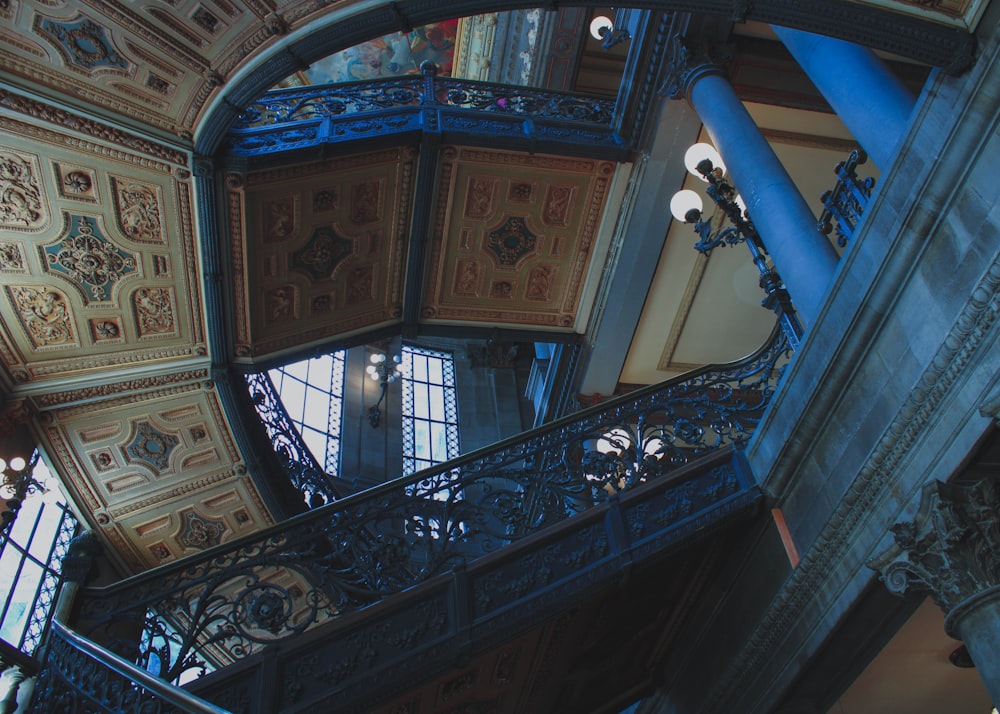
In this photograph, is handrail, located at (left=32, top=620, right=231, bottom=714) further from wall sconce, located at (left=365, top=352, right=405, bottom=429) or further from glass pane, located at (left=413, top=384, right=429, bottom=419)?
glass pane, located at (left=413, top=384, right=429, bottom=419)

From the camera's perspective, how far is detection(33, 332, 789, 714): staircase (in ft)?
13.9

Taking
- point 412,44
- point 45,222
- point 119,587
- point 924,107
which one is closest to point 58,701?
point 119,587

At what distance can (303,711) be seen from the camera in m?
4.07

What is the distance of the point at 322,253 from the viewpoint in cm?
A: 793

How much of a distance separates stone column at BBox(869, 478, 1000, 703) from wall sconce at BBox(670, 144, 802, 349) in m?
1.84

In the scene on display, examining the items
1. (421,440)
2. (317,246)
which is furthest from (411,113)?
(421,440)

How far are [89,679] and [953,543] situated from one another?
436cm

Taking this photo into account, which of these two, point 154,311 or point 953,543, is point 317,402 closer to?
point 154,311

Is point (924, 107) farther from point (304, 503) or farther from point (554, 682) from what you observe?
point (304, 503)

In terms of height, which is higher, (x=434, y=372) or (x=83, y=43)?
(x=434, y=372)

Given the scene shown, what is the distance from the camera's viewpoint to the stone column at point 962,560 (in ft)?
10.9

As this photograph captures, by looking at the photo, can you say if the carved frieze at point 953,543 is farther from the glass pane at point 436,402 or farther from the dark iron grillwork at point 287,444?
the glass pane at point 436,402

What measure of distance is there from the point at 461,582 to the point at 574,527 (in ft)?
2.86

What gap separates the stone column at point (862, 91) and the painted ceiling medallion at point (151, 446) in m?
6.69
